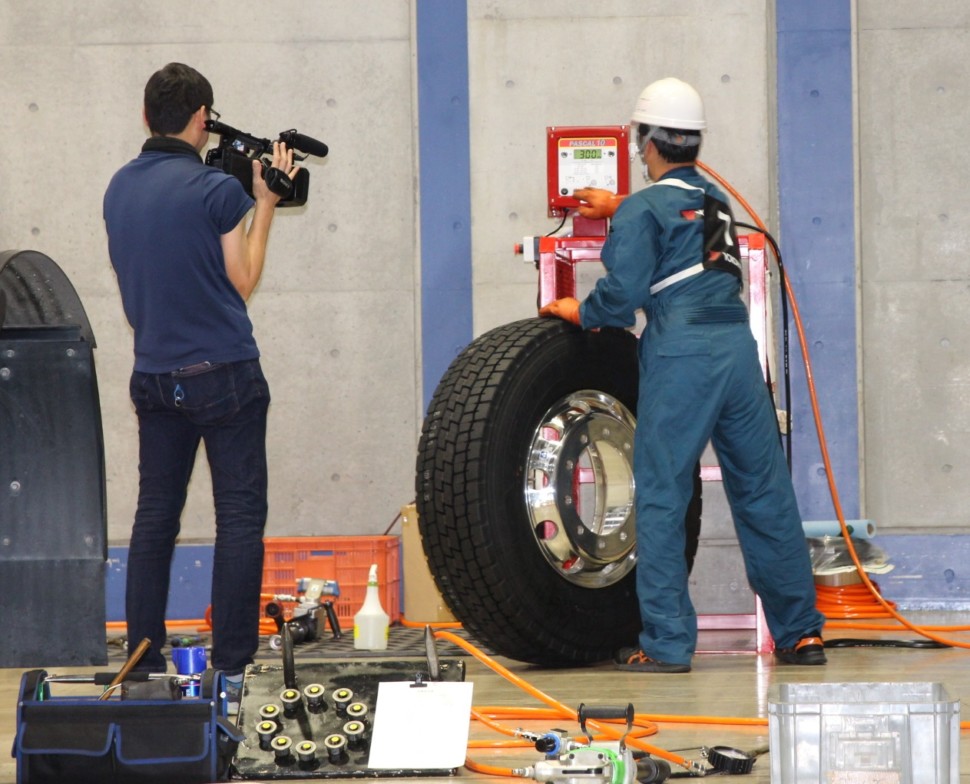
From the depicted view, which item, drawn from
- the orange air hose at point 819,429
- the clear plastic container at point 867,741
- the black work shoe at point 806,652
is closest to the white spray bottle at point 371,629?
the black work shoe at point 806,652

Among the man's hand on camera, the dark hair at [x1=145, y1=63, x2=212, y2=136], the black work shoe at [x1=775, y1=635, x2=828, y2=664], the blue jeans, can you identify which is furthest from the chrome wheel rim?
the dark hair at [x1=145, y1=63, x2=212, y2=136]

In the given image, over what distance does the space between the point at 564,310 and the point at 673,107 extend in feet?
2.15

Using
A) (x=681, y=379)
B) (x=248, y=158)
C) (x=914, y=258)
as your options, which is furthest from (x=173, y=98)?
(x=914, y=258)

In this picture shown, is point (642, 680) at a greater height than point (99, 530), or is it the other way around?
point (99, 530)

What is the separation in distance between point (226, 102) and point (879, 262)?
2.75 metres

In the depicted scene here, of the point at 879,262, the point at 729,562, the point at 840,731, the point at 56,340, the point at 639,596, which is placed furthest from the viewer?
the point at 879,262

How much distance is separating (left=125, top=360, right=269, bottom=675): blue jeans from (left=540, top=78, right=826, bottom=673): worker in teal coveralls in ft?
3.51

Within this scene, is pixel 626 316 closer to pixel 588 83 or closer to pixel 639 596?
pixel 639 596

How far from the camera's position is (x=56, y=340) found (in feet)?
11.7

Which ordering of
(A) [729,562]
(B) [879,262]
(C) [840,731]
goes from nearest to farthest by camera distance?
(C) [840,731] → (A) [729,562] → (B) [879,262]

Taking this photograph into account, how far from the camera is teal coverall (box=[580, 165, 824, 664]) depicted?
3.77 m

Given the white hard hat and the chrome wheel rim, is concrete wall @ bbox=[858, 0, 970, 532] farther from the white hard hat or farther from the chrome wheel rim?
the white hard hat

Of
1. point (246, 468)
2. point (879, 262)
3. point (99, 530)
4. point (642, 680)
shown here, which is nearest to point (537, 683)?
point (642, 680)

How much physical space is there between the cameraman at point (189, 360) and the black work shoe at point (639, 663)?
1.10 meters
